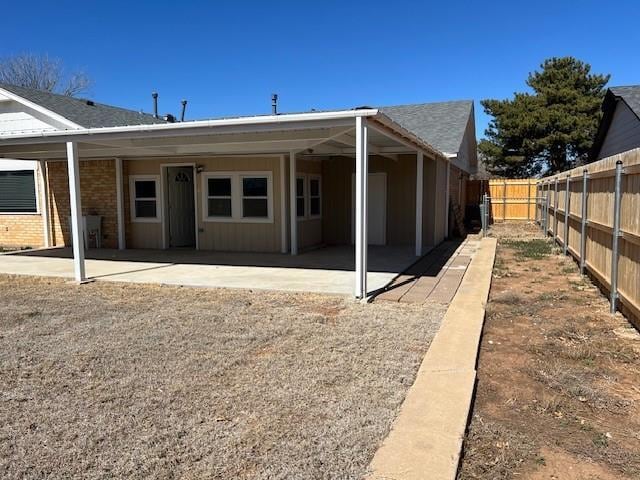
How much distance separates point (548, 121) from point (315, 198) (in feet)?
66.6

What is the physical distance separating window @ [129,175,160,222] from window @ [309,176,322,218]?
4.02 m

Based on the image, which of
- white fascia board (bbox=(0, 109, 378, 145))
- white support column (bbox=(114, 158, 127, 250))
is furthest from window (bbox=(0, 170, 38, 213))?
white fascia board (bbox=(0, 109, 378, 145))

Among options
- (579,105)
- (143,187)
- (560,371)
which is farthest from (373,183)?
(579,105)

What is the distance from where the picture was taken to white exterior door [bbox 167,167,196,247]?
13.3 meters

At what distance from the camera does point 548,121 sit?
28.1 metres

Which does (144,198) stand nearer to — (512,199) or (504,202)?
(504,202)

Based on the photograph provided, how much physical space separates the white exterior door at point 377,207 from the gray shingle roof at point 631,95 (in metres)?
8.03

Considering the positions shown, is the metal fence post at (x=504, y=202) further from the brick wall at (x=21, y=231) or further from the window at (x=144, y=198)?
the brick wall at (x=21, y=231)

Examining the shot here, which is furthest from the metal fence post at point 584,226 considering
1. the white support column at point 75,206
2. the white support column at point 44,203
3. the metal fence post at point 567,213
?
the white support column at point 44,203

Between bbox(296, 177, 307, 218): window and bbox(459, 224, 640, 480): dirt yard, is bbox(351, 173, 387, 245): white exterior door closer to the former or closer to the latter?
bbox(296, 177, 307, 218): window

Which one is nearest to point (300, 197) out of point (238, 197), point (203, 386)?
point (238, 197)

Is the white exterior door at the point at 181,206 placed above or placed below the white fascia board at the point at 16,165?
below

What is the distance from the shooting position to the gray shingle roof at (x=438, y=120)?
48.4 feet

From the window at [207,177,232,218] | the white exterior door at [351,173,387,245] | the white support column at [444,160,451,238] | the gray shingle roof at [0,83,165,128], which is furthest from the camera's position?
the white support column at [444,160,451,238]
